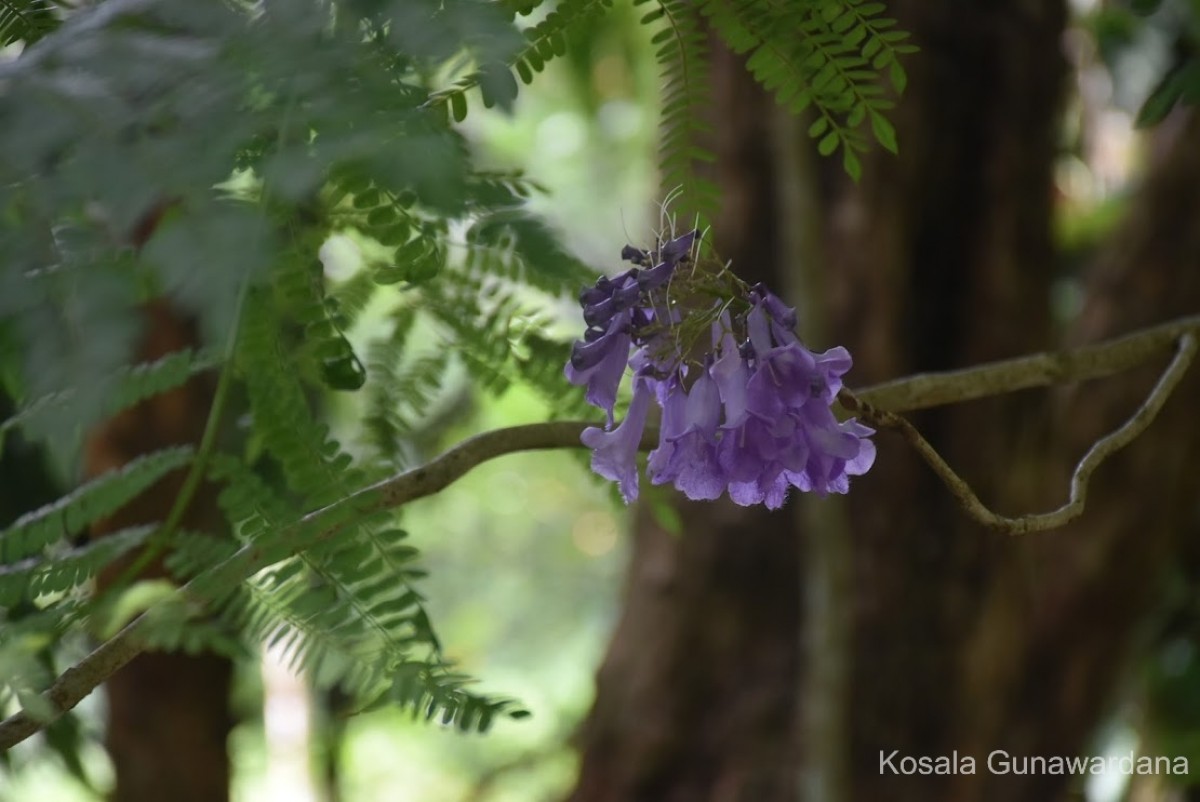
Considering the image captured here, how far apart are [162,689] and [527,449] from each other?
131 centimetres

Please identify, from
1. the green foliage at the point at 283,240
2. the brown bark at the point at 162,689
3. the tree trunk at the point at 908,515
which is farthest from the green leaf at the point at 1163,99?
the brown bark at the point at 162,689

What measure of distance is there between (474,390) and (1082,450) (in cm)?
136

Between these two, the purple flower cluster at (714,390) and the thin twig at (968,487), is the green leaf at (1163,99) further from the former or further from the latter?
the purple flower cluster at (714,390)

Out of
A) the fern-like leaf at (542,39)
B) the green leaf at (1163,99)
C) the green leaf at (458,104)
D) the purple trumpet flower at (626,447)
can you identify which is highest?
the green leaf at (1163,99)

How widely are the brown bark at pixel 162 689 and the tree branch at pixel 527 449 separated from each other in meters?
1.12

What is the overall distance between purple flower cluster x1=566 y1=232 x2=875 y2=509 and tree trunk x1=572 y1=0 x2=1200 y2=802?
4.18 feet

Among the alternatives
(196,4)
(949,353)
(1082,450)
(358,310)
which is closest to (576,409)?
(358,310)

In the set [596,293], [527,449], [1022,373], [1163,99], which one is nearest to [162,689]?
[527,449]

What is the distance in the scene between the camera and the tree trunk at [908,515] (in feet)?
7.47

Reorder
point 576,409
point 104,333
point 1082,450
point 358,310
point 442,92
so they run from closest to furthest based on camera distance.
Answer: point 104,333, point 442,92, point 576,409, point 358,310, point 1082,450

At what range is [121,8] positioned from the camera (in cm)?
84

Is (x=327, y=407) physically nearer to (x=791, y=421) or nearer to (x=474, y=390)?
(x=474, y=390)

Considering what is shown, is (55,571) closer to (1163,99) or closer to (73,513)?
(73,513)

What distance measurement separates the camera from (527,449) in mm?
1022
